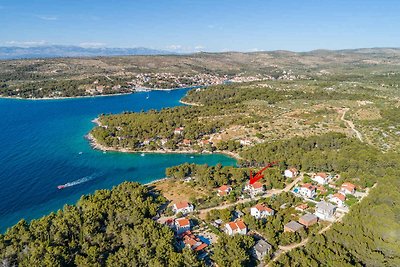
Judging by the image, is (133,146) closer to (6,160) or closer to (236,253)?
(6,160)

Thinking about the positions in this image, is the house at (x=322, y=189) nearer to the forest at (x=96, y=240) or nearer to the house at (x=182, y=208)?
the house at (x=182, y=208)

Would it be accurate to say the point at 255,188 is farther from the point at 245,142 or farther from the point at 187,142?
the point at 187,142

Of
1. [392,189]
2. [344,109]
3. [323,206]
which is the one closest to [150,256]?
[323,206]

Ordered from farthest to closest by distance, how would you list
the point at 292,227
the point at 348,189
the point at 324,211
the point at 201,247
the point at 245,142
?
the point at 245,142 < the point at 348,189 < the point at 324,211 < the point at 292,227 < the point at 201,247

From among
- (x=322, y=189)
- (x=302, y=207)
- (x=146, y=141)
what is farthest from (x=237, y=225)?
(x=146, y=141)

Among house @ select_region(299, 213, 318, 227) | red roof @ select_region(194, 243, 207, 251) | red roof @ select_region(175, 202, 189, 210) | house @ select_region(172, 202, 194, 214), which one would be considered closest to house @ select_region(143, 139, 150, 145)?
red roof @ select_region(175, 202, 189, 210)
